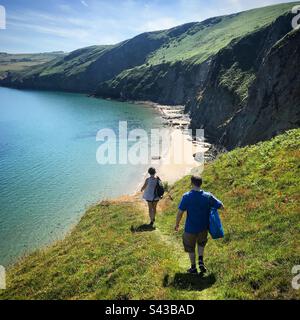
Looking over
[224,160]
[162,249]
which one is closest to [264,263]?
[162,249]

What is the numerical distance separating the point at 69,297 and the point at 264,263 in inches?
342

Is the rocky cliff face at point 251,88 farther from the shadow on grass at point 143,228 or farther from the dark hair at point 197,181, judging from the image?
the dark hair at point 197,181

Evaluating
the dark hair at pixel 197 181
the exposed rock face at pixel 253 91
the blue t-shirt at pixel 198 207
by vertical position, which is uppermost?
the exposed rock face at pixel 253 91

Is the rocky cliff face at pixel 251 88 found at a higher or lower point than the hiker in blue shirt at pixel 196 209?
higher

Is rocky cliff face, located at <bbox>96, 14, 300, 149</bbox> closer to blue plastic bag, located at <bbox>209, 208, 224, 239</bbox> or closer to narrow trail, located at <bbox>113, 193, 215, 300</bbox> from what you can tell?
narrow trail, located at <bbox>113, 193, 215, 300</bbox>

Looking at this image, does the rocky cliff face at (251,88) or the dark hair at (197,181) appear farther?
the rocky cliff face at (251,88)

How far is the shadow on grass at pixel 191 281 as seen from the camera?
39.9 ft

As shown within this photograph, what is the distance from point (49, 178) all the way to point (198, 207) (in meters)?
50.7

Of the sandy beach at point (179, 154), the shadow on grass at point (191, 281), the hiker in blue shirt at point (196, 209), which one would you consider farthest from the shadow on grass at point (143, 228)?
the sandy beach at point (179, 154)

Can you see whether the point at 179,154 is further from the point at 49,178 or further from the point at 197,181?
the point at 197,181

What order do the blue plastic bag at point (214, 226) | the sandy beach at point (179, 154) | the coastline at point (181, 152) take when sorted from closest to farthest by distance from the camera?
the blue plastic bag at point (214, 226) → the coastline at point (181, 152) → the sandy beach at point (179, 154)

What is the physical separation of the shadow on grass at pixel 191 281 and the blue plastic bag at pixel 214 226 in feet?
5.97

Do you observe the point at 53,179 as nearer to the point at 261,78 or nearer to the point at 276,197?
the point at 261,78
